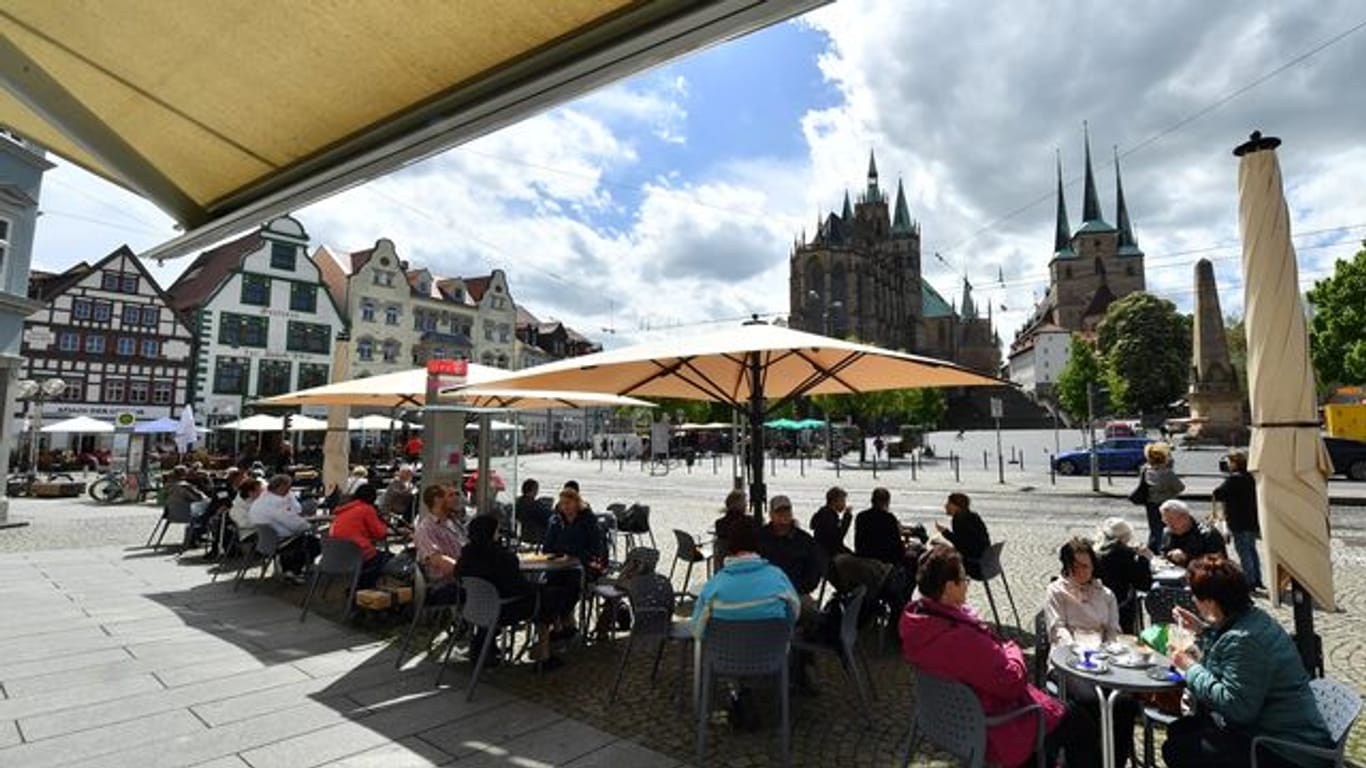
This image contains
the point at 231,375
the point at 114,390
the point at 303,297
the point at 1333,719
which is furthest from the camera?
the point at 303,297

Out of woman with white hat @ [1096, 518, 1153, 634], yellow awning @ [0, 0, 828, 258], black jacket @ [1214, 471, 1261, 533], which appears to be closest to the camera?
yellow awning @ [0, 0, 828, 258]

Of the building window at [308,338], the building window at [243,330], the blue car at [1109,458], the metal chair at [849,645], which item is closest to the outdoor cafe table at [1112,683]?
the metal chair at [849,645]

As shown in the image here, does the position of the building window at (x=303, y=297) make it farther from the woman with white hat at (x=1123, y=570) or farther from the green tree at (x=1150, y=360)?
the green tree at (x=1150, y=360)

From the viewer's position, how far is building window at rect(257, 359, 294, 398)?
41.3 meters

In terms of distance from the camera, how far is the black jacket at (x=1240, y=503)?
29.3 feet

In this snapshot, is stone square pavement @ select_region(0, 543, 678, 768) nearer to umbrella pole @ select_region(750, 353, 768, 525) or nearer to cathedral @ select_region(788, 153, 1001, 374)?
umbrella pole @ select_region(750, 353, 768, 525)

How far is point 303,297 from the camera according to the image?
43375 mm

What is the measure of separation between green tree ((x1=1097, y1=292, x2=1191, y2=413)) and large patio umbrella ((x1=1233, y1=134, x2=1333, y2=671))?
69778mm

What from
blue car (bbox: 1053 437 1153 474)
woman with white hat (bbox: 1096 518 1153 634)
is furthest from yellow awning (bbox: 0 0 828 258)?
blue car (bbox: 1053 437 1153 474)

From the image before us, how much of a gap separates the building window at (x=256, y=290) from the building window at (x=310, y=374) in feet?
14.3

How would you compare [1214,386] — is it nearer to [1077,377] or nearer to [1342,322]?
[1342,322]

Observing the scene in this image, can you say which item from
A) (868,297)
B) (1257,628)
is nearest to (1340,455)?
(1257,628)

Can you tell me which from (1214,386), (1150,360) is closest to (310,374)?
(1214,386)

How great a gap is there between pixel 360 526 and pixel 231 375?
39981mm
